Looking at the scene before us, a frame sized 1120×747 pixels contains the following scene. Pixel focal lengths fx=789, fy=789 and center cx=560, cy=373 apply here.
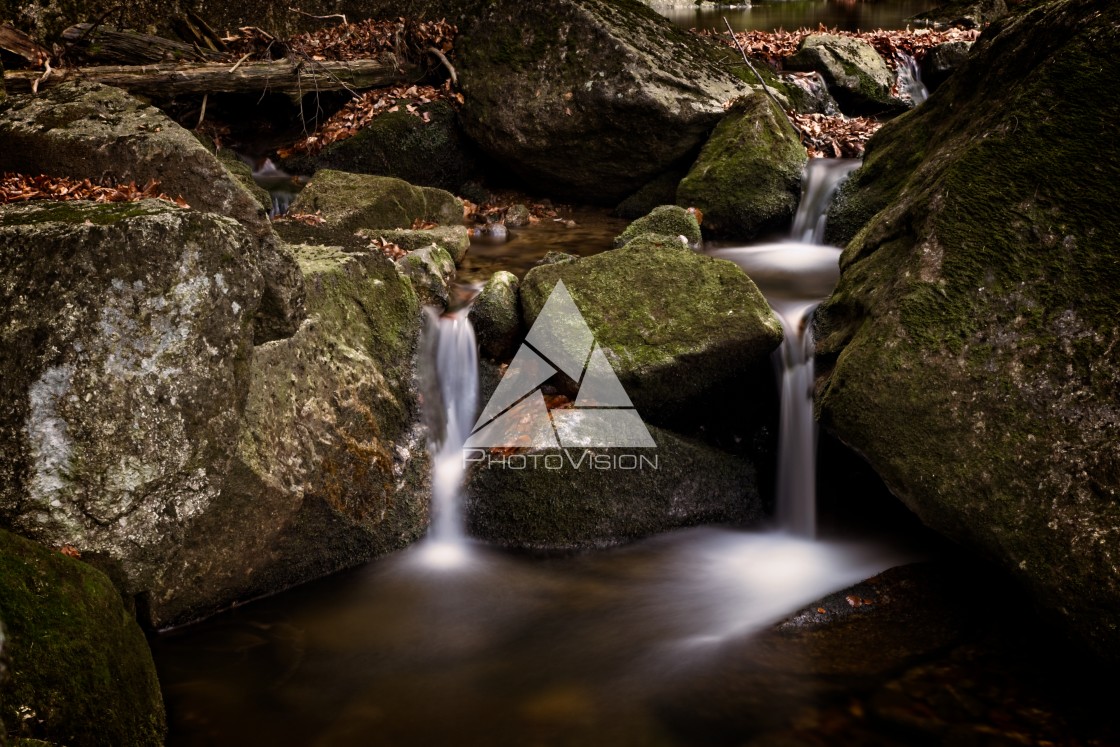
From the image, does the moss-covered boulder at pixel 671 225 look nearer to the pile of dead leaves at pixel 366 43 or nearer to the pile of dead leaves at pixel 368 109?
the pile of dead leaves at pixel 368 109

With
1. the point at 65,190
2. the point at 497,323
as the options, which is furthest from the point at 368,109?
the point at 65,190

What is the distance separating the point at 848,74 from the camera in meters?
10.5

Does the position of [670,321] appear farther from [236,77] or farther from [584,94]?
[236,77]

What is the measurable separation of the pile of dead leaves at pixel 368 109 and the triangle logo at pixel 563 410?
4918 millimetres

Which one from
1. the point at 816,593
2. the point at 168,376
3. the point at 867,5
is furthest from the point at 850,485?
the point at 867,5

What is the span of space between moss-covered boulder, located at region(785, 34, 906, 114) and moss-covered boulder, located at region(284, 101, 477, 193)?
4.84m

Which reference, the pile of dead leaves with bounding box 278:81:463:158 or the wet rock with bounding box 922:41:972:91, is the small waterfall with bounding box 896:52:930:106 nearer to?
the wet rock with bounding box 922:41:972:91

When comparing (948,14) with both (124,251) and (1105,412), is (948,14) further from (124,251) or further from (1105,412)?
(124,251)

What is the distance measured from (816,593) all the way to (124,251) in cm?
355

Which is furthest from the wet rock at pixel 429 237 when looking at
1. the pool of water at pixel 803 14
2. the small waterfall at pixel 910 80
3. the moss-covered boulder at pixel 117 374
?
the pool of water at pixel 803 14

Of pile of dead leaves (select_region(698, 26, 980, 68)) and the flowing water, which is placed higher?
pile of dead leaves (select_region(698, 26, 980, 68))

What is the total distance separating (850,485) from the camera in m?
4.58

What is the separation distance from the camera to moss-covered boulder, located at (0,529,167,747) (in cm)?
230

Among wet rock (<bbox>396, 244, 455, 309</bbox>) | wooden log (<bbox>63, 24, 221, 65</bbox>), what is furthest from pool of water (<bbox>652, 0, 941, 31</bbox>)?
wet rock (<bbox>396, 244, 455, 309</bbox>)
